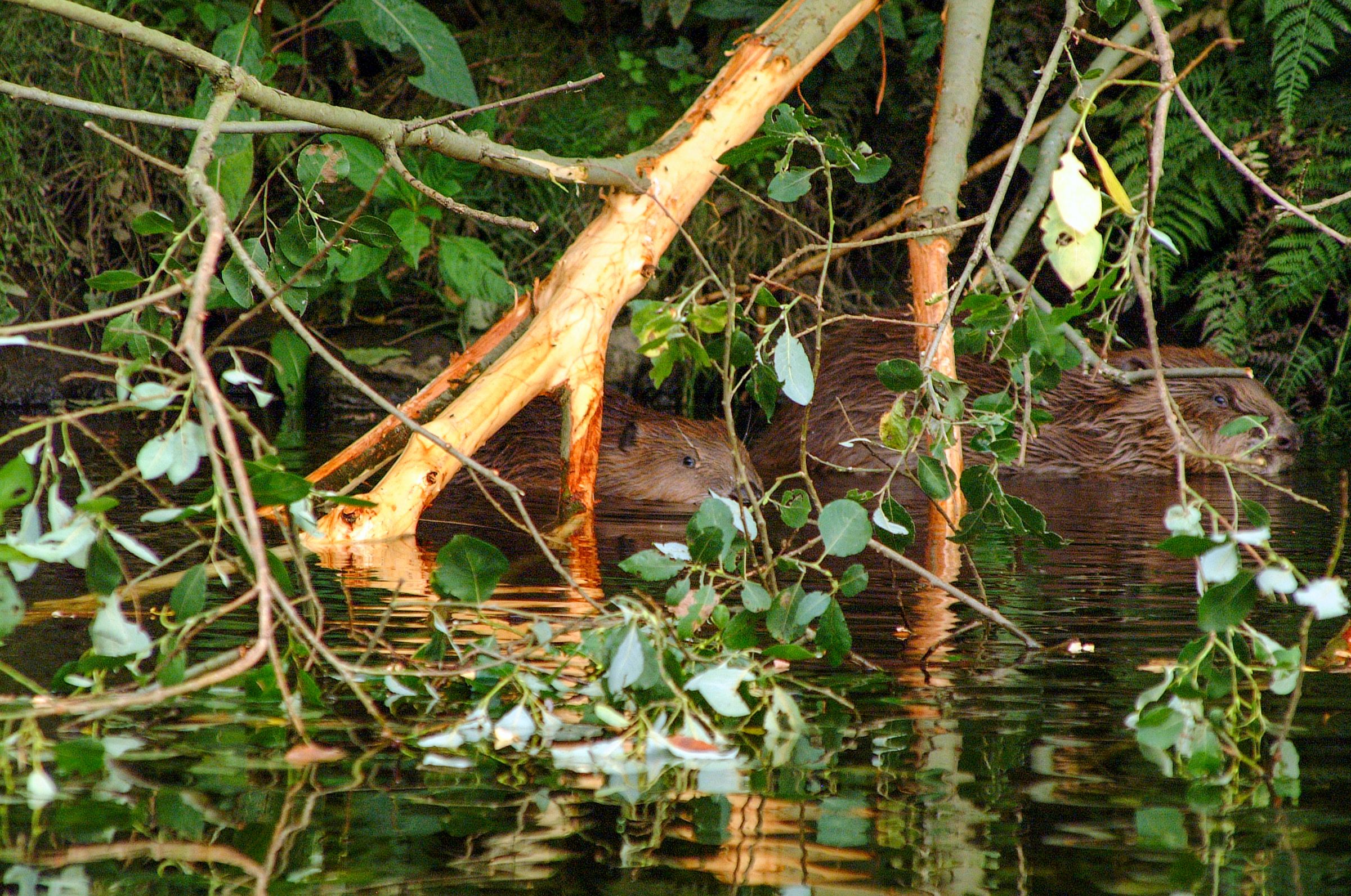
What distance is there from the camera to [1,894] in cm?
125

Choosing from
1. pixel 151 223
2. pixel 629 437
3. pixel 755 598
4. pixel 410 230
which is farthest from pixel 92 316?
pixel 410 230

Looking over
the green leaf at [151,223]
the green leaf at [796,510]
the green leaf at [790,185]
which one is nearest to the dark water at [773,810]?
the green leaf at [796,510]

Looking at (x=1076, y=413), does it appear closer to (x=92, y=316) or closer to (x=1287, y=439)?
(x=1287, y=439)

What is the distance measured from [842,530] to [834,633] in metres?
0.16

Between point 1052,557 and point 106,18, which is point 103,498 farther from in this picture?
point 1052,557

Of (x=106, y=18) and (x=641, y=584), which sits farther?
(x=641, y=584)

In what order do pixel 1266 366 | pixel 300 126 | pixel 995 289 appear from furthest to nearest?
A: pixel 1266 366
pixel 995 289
pixel 300 126

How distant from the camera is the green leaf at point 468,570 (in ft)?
6.26

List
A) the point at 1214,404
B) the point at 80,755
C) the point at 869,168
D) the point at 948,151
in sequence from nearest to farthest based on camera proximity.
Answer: the point at 80,755 < the point at 869,168 < the point at 948,151 < the point at 1214,404

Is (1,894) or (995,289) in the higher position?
(995,289)

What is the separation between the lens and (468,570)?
6.29ft

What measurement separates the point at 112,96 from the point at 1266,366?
18.1ft

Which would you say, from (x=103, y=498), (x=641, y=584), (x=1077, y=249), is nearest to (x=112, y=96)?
(x=641, y=584)

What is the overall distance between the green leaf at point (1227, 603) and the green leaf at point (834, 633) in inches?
21.5
